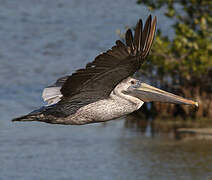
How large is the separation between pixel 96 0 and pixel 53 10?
2.24m

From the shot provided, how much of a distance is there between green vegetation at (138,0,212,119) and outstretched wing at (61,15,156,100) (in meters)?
5.99

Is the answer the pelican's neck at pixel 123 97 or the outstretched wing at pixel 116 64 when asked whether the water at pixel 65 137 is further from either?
the outstretched wing at pixel 116 64

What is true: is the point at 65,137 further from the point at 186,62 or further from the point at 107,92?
the point at 107,92

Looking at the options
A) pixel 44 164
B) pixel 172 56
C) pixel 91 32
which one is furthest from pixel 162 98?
pixel 91 32

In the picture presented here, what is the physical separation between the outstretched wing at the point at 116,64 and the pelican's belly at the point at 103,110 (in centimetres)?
31

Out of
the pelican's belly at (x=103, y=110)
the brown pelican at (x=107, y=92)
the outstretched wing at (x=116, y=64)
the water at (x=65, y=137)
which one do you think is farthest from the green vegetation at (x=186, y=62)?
the outstretched wing at (x=116, y=64)

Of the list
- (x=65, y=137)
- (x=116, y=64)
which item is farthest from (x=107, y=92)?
(x=65, y=137)

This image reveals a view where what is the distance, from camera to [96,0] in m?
23.0

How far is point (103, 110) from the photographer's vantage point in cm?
647

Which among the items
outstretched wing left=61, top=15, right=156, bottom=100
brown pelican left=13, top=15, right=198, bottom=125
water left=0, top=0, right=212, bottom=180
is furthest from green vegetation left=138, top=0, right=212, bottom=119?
outstretched wing left=61, top=15, right=156, bottom=100

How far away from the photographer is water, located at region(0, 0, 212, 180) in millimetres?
9289

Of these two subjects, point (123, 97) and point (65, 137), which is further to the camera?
point (65, 137)

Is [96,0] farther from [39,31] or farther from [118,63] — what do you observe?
[118,63]

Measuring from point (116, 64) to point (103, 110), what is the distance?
2.87 ft
